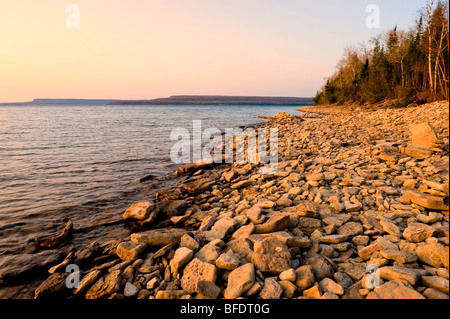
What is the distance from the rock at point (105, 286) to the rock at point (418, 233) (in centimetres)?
454

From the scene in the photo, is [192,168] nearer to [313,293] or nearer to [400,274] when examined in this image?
[313,293]

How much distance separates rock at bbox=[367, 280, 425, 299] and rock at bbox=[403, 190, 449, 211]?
2417 millimetres

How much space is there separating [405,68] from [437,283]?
4300 centimetres

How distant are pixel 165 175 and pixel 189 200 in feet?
12.6

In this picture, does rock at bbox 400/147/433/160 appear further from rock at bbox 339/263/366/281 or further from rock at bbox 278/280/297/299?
rock at bbox 278/280/297/299

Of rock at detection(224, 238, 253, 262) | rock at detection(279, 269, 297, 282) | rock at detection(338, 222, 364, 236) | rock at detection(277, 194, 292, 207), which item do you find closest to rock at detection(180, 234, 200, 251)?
rock at detection(224, 238, 253, 262)

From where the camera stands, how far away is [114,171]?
11.5m

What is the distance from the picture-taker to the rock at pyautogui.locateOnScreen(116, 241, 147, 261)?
4.38 m

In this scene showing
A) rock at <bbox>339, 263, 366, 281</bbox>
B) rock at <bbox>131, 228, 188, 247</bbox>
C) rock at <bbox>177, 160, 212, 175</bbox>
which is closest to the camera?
rock at <bbox>339, 263, 366, 281</bbox>

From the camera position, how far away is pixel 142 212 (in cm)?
621

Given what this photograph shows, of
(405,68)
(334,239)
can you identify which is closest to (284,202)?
(334,239)

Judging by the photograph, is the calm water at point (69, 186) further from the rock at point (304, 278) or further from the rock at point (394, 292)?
the rock at point (394, 292)
